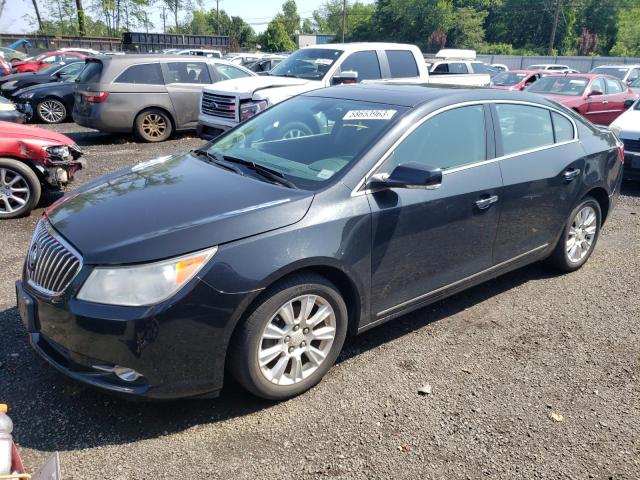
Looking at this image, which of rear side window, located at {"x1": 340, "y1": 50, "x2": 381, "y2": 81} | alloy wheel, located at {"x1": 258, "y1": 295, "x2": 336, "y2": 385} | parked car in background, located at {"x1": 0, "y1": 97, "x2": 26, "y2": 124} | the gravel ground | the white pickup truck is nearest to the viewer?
the gravel ground

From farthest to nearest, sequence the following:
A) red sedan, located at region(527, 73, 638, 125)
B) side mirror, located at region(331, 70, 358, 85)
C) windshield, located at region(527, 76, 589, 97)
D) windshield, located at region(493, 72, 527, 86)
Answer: windshield, located at region(493, 72, 527, 86), windshield, located at region(527, 76, 589, 97), red sedan, located at region(527, 73, 638, 125), side mirror, located at region(331, 70, 358, 85)

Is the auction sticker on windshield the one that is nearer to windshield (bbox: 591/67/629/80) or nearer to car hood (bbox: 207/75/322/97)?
car hood (bbox: 207/75/322/97)

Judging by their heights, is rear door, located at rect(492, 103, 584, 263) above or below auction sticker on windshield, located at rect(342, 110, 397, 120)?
below

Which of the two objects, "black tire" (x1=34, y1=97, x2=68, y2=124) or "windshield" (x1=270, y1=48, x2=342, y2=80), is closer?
"windshield" (x1=270, y1=48, x2=342, y2=80)

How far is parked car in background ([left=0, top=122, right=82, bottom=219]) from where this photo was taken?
242 inches

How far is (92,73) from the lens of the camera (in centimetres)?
→ 1076

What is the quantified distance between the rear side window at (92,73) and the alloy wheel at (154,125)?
1171mm

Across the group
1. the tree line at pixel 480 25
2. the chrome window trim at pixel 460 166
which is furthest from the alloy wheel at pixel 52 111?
the tree line at pixel 480 25

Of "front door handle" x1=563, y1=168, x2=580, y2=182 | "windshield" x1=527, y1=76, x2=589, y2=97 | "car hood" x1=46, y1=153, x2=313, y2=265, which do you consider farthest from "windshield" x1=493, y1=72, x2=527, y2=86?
"car hood" x1=46, y1=153, x2=313, y2=265

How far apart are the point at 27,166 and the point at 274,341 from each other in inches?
187

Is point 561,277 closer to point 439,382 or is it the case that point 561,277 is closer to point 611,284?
point 611,284

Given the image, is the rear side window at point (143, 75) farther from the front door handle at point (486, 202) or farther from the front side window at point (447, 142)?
the front door handle at point (486, 202)

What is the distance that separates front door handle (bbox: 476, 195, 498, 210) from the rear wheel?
40.8ft

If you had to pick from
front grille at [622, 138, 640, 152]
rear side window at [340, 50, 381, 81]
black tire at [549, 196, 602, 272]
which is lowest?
black tire at [549, 196, 602, 272]
